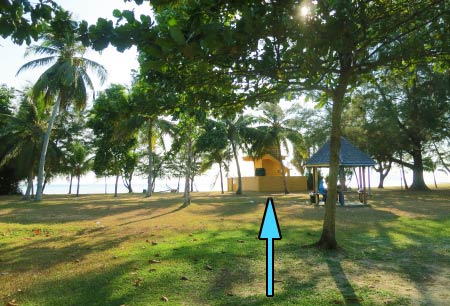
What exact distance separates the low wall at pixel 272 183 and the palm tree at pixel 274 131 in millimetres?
7320

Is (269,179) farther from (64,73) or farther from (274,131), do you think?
(64,73)

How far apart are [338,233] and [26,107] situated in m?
29.8

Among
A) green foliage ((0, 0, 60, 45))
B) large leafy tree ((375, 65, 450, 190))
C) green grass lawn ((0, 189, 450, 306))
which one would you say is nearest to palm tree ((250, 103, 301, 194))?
large leafy tree ((375, 65, 450, 190))

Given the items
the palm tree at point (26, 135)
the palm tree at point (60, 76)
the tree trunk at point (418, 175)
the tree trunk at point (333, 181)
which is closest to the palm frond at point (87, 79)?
the palm tree at point (60, 76)

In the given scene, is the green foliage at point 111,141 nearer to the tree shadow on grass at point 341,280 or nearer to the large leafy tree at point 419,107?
the tree shadow on grass at point 341,280

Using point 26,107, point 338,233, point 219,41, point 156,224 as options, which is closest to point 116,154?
point 26,107

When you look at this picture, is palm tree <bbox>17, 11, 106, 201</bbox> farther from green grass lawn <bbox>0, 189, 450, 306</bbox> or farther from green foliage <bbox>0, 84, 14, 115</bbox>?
green grass lawn <bbox>0, 189, 450, 306</bbox>

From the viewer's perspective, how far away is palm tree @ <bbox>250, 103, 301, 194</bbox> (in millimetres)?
35219

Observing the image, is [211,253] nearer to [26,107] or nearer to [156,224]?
[156,224]

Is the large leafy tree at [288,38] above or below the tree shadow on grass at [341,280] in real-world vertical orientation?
above

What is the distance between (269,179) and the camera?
43.5 meters

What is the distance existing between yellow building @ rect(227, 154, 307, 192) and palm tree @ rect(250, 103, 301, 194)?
17.5ft

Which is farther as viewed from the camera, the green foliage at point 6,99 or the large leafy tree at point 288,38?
the green foliage at point 6,99

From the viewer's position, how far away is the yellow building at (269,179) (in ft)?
143
